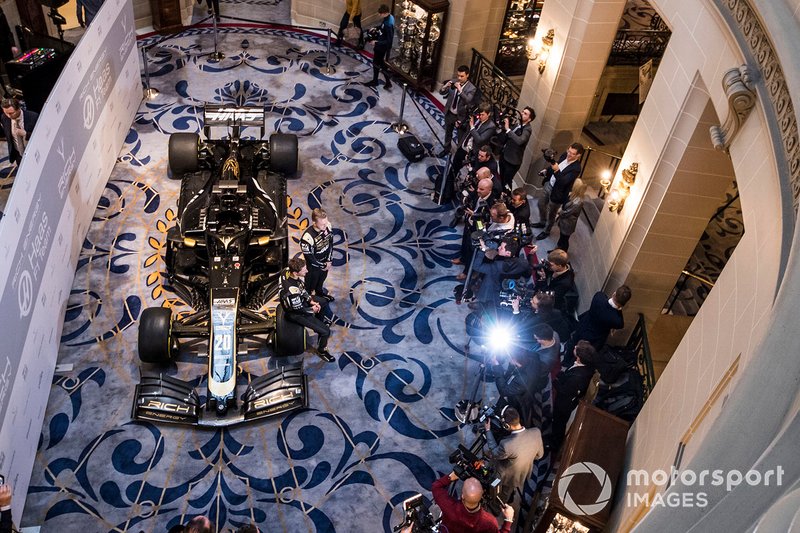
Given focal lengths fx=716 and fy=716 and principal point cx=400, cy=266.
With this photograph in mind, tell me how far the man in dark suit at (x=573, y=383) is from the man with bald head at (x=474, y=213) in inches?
97.8

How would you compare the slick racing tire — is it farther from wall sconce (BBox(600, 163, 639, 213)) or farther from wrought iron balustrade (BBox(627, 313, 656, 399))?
wall sconce (BBox(600, 163, 639, 213))

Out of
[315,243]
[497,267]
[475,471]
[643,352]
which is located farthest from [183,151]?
[643,352]

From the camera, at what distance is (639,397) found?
23.0 feet

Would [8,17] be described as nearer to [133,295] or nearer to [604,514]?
[133,295]

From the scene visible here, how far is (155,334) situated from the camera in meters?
7.79

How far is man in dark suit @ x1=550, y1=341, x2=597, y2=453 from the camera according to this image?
6.96 meters

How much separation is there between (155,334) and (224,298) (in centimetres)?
87

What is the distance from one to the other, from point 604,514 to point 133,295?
20.4 feet

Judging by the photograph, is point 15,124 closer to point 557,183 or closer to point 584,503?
point 557,183

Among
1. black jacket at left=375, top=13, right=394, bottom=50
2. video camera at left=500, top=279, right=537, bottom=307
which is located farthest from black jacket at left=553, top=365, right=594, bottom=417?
black jacket at left=375, top=13, right=394, bottom=50

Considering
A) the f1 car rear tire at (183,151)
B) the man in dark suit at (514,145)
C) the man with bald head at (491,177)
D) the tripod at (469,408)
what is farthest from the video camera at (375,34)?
the tripod at (469,408)

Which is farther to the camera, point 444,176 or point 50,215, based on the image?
point 444,176

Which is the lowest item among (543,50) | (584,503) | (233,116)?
(233,116)
